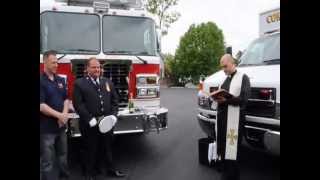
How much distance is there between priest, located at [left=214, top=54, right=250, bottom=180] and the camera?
480 centimetres

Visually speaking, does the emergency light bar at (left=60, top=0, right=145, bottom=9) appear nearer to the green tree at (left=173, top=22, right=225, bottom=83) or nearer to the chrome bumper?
the chrome bumper

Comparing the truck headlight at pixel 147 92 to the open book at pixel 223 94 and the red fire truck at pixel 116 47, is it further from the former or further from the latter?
the open book at pixel 223 94

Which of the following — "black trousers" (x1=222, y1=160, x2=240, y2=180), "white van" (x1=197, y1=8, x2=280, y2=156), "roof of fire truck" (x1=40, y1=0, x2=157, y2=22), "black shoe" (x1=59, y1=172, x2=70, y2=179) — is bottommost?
"black shoe" (x1=59, y1=172, x2=70, y2=179)

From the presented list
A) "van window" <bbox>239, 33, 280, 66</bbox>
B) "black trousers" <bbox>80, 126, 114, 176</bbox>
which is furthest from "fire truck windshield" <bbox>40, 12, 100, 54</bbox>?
"van window" <bbox>239, 33, 280, 66</bbox>

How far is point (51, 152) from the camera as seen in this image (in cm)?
458

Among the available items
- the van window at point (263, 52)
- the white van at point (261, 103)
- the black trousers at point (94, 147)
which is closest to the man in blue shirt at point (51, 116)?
the black trousers at point (94, 147)

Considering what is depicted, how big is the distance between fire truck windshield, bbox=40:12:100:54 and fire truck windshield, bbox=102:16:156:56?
7.0 inches

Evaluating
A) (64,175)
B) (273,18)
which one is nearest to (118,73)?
(64,175)

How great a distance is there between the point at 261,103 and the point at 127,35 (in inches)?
116

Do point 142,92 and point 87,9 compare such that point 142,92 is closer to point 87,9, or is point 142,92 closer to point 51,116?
point 87,9

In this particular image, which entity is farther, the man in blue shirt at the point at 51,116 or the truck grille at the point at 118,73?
the truck grille at the point at 118,73

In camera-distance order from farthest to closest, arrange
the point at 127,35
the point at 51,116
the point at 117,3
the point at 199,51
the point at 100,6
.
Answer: the point at 199,51 → the point at 117,3 → the point at 127,35 → the point at 100,6 → the point at 51,116

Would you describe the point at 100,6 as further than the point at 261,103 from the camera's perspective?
Yes

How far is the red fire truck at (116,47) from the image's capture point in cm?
650
